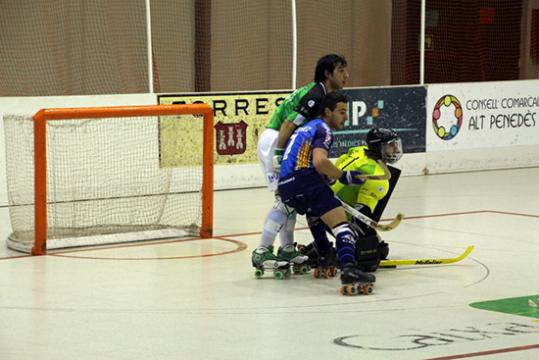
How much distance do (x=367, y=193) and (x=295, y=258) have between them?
0.80 meters

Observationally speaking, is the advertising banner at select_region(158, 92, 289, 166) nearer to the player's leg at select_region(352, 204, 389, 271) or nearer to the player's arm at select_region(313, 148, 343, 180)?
the player's leg at select_region(352, 204, 389, 271)

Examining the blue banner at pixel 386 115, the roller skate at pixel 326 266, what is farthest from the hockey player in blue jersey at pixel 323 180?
the blue banner at pixel 386 115

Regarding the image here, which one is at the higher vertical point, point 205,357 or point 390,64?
point 390,64

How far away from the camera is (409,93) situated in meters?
16.3

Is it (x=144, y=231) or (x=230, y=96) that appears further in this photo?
(x=230, y=96)

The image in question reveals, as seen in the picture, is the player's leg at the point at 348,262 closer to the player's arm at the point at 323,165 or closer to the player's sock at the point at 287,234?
the player's arm at the point at 323,165

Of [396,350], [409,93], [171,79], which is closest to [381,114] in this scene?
[409,93]

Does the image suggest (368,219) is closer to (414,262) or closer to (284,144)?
(414,262)

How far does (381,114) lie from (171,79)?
10.4 ft

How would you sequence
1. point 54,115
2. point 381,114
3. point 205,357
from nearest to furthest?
1. point 205,357
2. point 54,115
3. point 381,114

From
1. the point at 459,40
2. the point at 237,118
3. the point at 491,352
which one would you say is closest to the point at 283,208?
the point at 491,352

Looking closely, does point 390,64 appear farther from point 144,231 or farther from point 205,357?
point 205,357

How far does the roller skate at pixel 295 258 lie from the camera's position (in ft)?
29.8

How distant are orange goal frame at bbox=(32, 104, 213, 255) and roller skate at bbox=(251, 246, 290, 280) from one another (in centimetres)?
211
